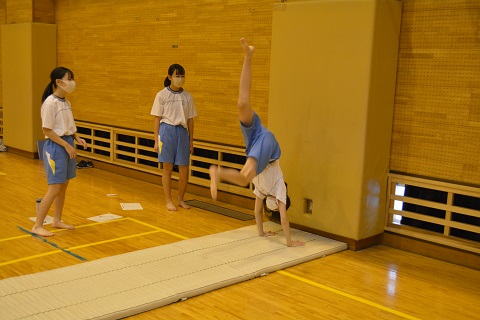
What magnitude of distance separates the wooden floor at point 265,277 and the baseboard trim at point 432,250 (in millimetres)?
83

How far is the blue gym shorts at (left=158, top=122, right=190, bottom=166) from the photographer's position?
21.0 ft

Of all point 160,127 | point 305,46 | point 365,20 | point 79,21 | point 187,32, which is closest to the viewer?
point 365,20

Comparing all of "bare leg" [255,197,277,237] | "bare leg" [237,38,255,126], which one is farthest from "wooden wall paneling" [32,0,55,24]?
"bare leg" [255,197,277,237]

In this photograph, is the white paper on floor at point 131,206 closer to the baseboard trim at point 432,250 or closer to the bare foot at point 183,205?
the bare foot at point 183,205

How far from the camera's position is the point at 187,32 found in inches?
293

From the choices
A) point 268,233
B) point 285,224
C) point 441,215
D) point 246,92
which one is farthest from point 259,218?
point 441,215

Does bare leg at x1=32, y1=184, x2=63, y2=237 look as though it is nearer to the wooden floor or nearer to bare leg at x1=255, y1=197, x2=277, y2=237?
the wooden floor

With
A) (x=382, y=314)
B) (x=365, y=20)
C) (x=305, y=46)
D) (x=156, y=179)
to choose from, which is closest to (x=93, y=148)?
(x=156, y=179)

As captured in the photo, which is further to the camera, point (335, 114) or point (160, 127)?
point (160, 127)

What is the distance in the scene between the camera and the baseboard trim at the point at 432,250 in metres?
4.88

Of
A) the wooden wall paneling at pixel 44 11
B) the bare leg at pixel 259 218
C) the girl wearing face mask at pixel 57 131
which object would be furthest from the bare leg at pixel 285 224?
the wooden wall paneling at pixel 44 11

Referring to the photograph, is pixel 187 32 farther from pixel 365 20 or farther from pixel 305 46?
pixel 365 20

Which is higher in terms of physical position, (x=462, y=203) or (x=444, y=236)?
(x=462, y=203)

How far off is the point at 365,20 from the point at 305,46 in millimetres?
662
